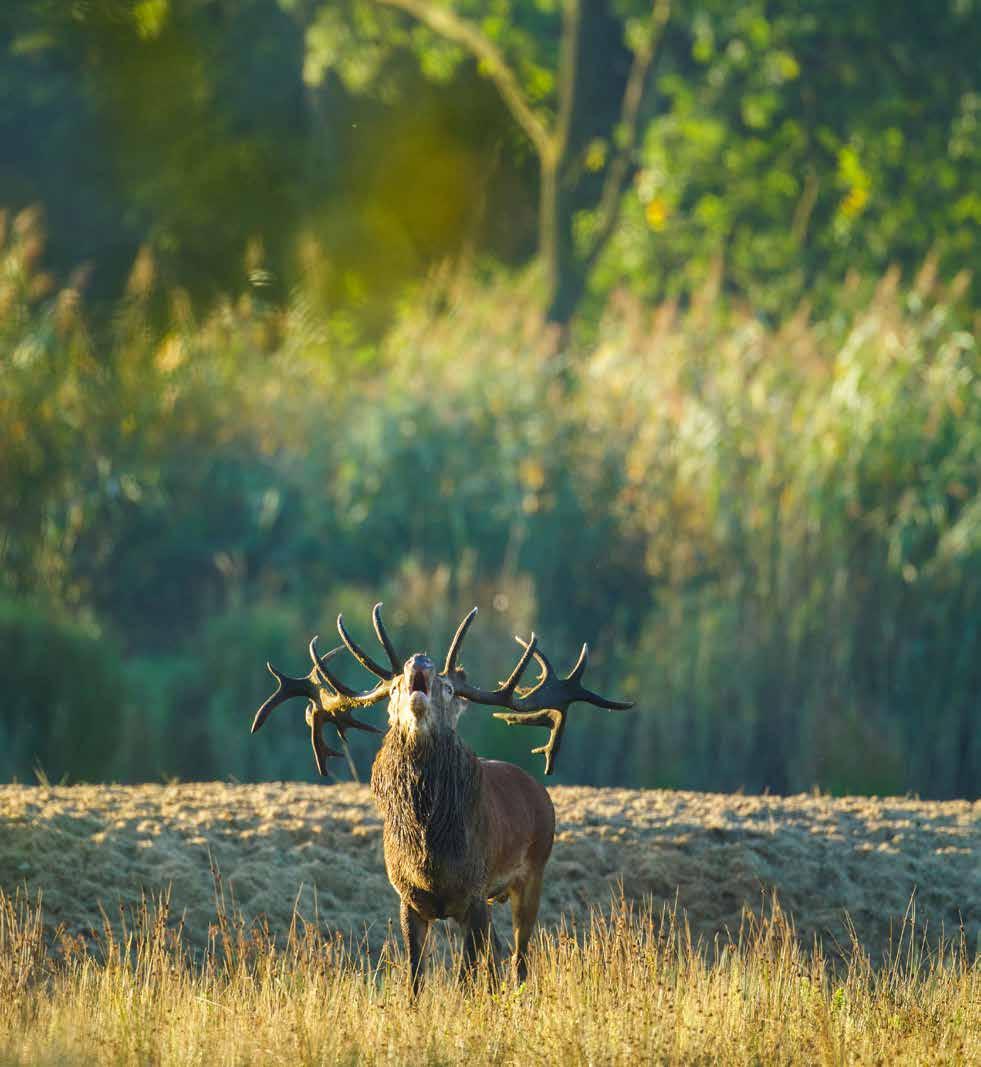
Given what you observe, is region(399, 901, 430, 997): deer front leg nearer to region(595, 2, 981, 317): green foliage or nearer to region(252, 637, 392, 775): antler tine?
region(252, 637, 392, 775): antler tine

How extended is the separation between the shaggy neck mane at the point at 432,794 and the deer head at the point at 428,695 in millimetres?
89

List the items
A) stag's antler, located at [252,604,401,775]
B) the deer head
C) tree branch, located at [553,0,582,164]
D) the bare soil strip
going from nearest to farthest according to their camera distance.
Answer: the deer head, stag's antler, located at [252,604,401,775], the bare soil strip, tree branch, located at [553,0,582,164]

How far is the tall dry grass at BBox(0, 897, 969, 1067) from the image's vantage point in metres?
6.45

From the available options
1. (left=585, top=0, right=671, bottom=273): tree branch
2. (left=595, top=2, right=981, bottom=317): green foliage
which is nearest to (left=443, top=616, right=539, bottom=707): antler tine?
(left=585, top=0, right=671, bottom=273): tree branch

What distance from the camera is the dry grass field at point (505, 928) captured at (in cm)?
661

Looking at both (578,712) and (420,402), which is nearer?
(578,712)

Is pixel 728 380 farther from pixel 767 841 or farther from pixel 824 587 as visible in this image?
pixel 767 841

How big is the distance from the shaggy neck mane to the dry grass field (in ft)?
1.68

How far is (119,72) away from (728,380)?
6624mm

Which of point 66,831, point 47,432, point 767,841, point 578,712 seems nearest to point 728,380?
point 578,712

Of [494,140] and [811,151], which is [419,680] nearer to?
[494,140]

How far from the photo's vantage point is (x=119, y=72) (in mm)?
10242

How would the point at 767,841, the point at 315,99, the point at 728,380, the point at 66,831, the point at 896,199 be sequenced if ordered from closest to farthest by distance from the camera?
the point at 66,831 → the point at 767,841 → the point at 728,380 → the point at 315,99 → the point at 896,199

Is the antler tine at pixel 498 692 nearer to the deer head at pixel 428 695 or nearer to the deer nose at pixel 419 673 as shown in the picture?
the deer head at pixel 428 695
